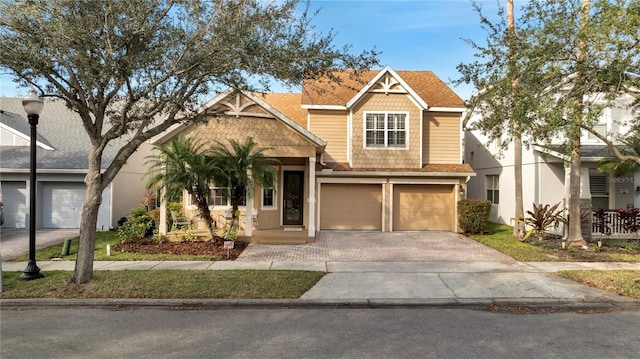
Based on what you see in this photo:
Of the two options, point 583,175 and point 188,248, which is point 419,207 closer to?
point 583,175

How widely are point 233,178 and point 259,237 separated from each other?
2.44 metres


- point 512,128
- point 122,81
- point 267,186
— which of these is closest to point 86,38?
point 122,81

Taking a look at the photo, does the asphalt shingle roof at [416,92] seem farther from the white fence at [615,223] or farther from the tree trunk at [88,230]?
the tree trunk at [88,230]

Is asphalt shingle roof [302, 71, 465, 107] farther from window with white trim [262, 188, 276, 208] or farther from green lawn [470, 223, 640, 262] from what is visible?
green lawn [470, 223, 640, 262]

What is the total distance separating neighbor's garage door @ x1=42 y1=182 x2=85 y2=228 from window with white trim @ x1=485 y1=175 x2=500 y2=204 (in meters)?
19.8

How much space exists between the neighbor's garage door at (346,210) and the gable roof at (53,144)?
31.8ft

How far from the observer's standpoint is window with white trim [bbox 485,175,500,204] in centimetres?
2033

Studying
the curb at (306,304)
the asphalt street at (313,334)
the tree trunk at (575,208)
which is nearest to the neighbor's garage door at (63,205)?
the curb at (306,304)

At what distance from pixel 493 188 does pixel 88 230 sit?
18.6 metres

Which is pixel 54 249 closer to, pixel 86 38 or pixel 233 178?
pixel 233 178

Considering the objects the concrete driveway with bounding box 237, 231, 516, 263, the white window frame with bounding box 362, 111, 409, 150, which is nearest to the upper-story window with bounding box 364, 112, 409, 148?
the white window frame with bounding box 362, 111, 409, 150

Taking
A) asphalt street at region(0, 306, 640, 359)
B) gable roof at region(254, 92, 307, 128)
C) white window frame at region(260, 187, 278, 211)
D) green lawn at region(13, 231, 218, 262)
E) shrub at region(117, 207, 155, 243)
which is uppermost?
gable roof at region(254, 92, 307, 128)

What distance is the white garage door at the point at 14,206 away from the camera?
57.7 feet

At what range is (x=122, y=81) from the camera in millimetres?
7727
